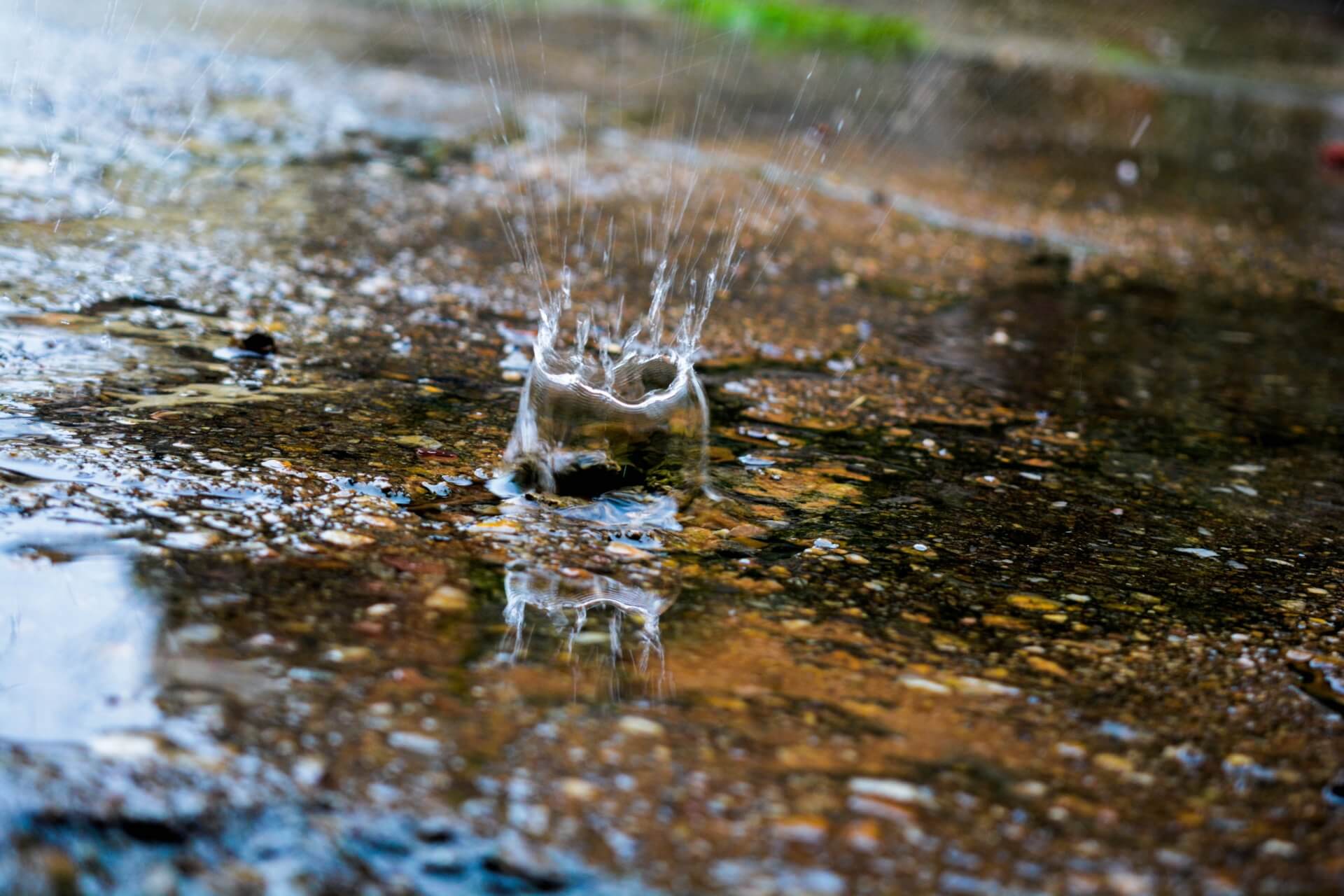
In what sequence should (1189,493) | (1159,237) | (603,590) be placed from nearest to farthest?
(603,590)
(1189,493)
(1159,237)

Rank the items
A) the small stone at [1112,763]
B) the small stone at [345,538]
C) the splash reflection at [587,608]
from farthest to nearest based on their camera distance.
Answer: the small stone at [345,538] < the splash reflection at [587,608] < the small stone at [1112,763]

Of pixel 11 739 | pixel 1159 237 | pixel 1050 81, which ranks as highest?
pixel 1050 81

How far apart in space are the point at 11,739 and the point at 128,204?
308cm

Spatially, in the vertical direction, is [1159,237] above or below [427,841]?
above

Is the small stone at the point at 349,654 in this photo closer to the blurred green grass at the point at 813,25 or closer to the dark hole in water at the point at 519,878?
the dark hole in water at the point at 519,878

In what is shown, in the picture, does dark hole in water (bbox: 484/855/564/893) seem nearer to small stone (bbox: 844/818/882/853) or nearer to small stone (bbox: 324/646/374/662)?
small stone (bbox: 844/818/882/853)

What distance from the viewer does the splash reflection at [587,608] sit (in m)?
1.96

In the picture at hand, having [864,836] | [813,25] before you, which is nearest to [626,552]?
[864,836]

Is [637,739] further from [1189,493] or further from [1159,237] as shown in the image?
[1159,237]

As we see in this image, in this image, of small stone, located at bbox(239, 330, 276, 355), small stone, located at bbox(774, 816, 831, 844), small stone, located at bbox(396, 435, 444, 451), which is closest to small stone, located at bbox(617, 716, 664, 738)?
small stone, located at bbox(774, 816, 831, 844)

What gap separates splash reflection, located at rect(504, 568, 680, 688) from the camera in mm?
1959

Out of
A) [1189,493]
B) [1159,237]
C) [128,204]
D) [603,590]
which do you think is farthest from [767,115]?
[603,590]

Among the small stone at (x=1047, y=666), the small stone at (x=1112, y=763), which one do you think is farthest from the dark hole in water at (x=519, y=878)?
the small stone at (x=1047, y=666)

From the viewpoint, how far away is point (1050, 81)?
9578 mm
